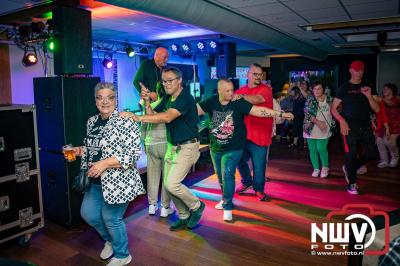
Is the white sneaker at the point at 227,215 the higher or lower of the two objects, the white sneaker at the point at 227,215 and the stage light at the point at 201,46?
the lower

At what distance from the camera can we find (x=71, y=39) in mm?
3283

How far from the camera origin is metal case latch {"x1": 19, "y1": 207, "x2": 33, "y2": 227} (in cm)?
312

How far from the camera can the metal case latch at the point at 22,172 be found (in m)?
3.12

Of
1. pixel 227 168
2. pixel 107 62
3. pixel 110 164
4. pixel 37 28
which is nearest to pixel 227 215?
pixel 227 168

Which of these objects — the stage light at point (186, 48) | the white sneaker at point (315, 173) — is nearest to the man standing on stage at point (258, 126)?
the white sneaker at point (315, 173)

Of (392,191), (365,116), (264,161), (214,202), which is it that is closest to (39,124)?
(214,202)

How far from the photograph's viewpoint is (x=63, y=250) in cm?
301

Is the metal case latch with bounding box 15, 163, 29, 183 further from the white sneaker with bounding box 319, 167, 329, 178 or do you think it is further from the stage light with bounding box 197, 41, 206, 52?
the stage light with bounding box 197, 41, 206, 52

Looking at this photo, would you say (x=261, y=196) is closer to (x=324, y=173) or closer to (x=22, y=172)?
(x=324, y=173)

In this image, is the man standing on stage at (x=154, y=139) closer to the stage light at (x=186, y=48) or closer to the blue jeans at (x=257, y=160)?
the blue jeans at (x=257, y=160)

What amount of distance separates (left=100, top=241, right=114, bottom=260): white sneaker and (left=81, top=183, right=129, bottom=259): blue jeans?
24 cm

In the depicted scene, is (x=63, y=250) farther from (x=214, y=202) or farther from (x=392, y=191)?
(x=392, y=191)

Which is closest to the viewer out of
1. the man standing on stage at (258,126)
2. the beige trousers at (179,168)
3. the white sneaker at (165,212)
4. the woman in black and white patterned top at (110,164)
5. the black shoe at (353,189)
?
the woman in black and white patterned top at (110,164)

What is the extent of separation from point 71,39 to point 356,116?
3452mm
